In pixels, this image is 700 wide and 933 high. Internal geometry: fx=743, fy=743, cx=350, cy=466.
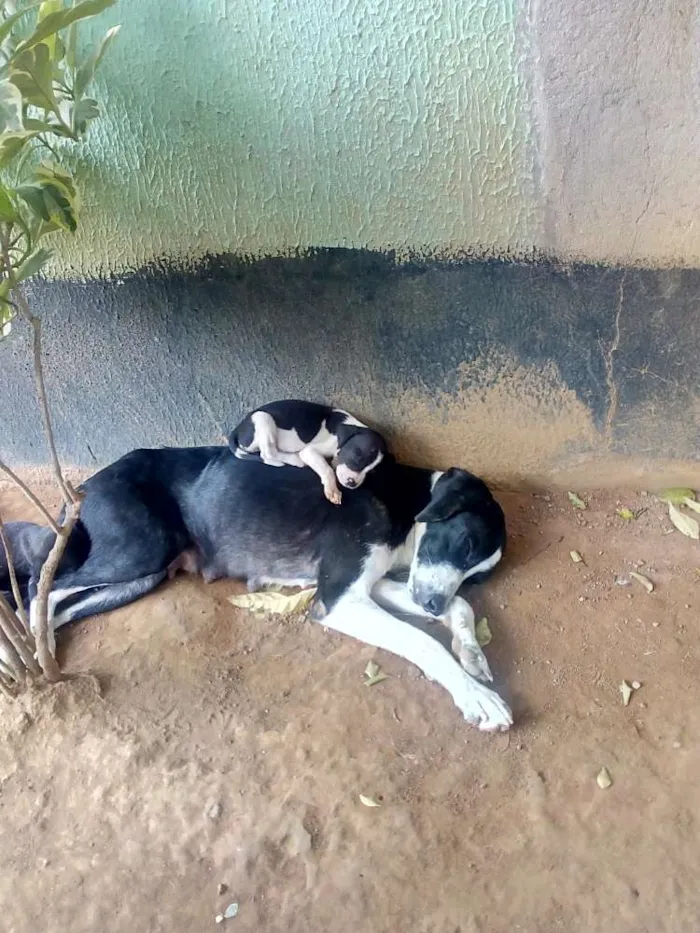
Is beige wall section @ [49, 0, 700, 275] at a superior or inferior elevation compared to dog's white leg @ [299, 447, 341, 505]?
superior

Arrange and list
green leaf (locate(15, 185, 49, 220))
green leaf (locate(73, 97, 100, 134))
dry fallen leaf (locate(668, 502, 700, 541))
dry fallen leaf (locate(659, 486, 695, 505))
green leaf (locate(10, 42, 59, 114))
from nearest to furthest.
A: green leaf (locate(10, 42, 59, 114))
green leaf (locate(15, 185, 49, 220))
green leaf (locate(73, 97, 100, 134))
dry fallen leaf (locate(668, 502, 700, 541))
dry fallen leaf (locate(659, 486, 695, 505))

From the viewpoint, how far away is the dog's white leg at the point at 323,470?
3.25 m

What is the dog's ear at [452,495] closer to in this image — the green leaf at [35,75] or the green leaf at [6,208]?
the green leaf at [6,208]

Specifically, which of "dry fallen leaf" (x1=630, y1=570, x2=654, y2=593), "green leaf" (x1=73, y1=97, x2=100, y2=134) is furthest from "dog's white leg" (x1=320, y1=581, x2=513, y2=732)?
"green leaf" (x1=73, y1=97, x2=100, y2=134)

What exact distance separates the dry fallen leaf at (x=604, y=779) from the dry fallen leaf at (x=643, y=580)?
932 millimetres

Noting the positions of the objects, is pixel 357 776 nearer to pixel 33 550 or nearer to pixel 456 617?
pixel 456 617

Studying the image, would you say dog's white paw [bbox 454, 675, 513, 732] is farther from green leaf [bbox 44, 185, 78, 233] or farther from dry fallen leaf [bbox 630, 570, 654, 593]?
green leaf [bbox 44, 185, 78, 233]

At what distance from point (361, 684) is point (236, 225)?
1950 millimetres

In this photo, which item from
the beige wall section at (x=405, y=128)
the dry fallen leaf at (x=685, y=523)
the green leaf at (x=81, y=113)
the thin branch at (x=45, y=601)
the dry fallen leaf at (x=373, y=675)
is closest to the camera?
the green leaf at (x=81, y=113)

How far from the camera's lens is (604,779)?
2.35 metres

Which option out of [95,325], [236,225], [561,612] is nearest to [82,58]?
[236,225]

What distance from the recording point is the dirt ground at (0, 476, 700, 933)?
210cm

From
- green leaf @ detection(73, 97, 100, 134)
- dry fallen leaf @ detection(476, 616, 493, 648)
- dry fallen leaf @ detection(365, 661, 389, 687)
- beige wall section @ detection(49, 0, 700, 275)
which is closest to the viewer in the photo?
green leaf @ detection(73, 97, 100, 134)

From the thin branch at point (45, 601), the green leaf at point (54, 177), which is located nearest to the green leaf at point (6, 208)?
the green leaf at point (54, 177)
